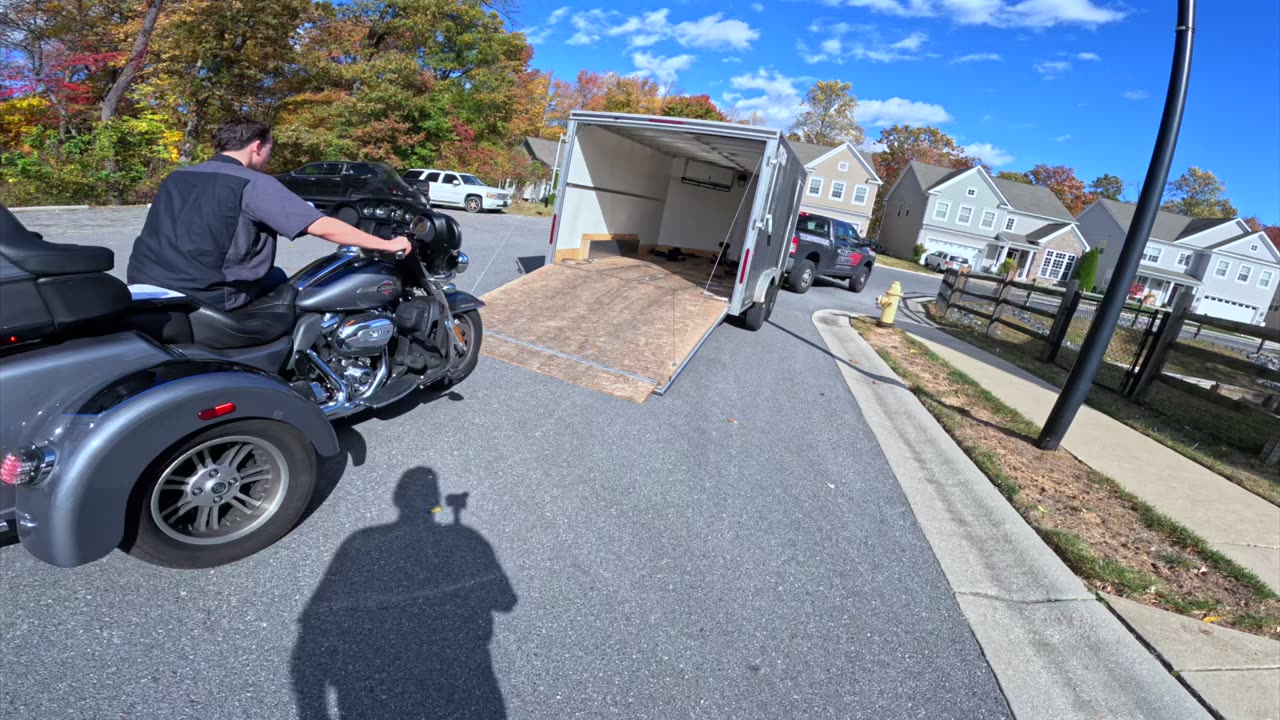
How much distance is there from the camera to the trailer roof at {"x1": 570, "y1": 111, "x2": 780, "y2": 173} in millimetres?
8039

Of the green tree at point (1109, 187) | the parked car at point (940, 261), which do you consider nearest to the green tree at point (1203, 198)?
the green tree at point (1109, 187)

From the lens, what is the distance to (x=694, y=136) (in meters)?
9.91

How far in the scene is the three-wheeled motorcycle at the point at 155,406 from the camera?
85.7 inches

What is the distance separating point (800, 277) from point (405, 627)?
1396 centimetres

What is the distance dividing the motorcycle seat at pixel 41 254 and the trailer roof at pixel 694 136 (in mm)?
6396

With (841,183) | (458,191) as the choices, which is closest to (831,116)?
(841,183)

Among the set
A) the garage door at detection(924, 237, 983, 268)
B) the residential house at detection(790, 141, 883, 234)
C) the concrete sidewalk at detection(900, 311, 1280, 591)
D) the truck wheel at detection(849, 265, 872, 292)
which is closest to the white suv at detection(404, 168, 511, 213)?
the truck wheel at detection(849, 265, 872, 292)

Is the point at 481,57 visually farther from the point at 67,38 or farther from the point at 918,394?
the point at 918,394

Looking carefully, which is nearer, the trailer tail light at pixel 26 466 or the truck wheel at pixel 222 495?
the trailer tail light at pixel 26 466

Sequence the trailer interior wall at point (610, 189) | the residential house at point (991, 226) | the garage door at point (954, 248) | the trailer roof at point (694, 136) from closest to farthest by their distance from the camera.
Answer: the trailer roof at point (694, 136), the trailer interior wall at point (610, 189), the residential house at point (991, 226), the garage door at point (954, 248)

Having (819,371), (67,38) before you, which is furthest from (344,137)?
(819,371)

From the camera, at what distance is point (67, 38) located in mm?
17609

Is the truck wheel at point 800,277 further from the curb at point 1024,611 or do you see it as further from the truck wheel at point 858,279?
the curb at point 1024,611

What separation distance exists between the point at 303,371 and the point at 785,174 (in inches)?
276
